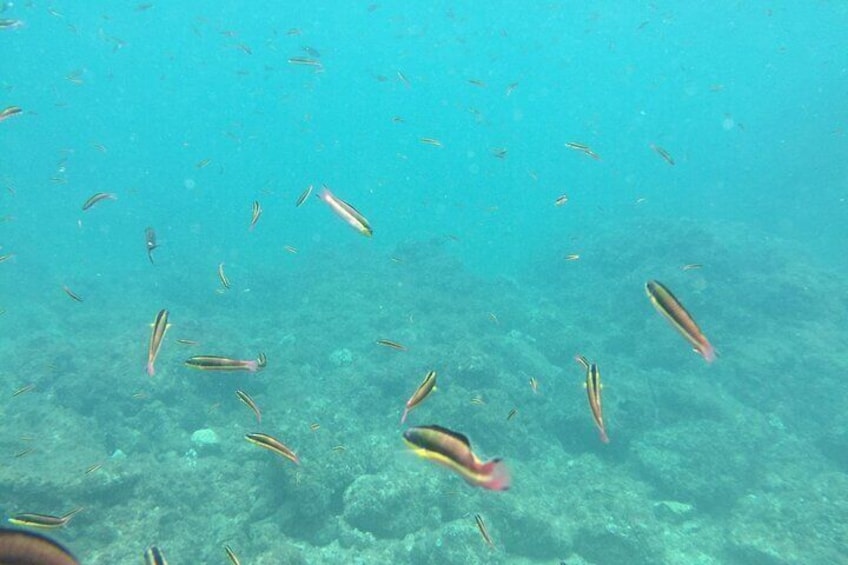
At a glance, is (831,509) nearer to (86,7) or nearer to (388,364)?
(388,364)

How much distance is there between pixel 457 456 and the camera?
2.34 metres

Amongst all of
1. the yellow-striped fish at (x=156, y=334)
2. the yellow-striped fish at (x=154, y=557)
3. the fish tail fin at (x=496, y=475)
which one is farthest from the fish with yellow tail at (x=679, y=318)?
the yellow-striped fish at (x=156, y=334)

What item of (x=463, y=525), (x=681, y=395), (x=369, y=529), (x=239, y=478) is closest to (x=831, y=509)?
(x=681, y=395)

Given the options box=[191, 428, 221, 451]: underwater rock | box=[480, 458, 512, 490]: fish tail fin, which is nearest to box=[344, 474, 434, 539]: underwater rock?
box=[191, 428, 221, 451]: underwater rock

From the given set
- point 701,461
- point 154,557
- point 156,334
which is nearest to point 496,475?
point 154,557

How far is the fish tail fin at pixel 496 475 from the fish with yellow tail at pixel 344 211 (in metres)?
2.85

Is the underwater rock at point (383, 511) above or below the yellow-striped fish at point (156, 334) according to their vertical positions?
below

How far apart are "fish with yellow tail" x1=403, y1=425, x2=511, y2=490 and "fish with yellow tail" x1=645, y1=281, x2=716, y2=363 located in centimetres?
175

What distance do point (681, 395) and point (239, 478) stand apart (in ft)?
44.3

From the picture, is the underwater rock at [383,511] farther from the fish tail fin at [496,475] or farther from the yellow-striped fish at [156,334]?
the fish tail fin at [496,475]

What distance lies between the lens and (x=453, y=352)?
1357 cm

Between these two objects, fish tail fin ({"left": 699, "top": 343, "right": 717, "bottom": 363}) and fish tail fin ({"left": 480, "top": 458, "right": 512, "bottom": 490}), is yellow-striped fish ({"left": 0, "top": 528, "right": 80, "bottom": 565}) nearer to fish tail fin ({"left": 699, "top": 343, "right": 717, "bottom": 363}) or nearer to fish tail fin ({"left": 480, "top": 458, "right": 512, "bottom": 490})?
fish tail fin ({"left": 480, "top": 458, "right": 512, "bottom": 490})

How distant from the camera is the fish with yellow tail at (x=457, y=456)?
7.29 feet

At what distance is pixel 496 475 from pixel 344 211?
9.86 ft
